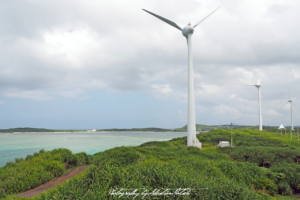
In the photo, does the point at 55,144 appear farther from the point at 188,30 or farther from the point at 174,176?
the point at 174,176

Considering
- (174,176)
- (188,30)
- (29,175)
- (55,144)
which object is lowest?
(55,144)

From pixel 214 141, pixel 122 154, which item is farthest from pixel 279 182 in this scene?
pixel 214 141

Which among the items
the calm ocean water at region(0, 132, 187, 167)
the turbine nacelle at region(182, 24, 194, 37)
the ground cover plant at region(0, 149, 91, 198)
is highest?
the turbine nacelle at region(182, 24, 194, 37)

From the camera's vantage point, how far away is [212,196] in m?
5.44

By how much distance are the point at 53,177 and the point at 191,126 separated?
26.9m

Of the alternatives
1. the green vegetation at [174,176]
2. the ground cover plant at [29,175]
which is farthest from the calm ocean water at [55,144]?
the green vegetation at [174,176]

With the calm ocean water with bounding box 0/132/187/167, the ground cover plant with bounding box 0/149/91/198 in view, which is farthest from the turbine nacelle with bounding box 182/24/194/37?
the calm ocean water with bounding box 0/132/187/167

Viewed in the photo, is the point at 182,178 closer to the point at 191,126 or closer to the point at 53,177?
the point at 53,177

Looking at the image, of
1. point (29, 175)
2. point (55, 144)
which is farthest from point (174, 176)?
point (55, 144)

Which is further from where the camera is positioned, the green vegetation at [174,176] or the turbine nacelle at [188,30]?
the turbine nacelle at [188,30]

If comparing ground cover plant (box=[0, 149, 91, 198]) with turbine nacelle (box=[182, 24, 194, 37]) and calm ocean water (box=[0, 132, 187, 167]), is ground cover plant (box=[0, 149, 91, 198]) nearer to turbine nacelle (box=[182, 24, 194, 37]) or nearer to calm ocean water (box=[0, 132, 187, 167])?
calm ocean water (box=[0, 132, 187, 167])

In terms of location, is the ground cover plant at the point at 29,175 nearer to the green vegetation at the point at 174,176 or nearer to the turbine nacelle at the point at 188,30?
the green vegetation at the point at 174,176

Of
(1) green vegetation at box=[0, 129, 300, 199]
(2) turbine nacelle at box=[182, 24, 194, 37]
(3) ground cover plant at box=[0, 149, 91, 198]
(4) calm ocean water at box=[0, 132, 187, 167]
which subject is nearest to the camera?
(1) green vegetation at box=[0, 129, 300, 199]

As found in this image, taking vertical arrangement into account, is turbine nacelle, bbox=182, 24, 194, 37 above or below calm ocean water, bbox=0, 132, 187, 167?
above
